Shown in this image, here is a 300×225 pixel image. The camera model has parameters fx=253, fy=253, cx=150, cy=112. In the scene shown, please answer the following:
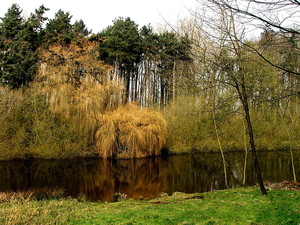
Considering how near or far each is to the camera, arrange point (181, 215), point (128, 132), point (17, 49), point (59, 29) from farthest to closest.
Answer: point (59, 29) < point (17, 49) < point (128, 132) < point (181, 215)

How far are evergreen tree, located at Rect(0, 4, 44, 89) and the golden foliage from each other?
9.06 meters

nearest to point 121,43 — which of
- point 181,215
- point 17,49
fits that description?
point 17,49

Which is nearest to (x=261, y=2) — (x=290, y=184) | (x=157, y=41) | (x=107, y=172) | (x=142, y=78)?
(x=290, y=184)

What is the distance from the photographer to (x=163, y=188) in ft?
41.2

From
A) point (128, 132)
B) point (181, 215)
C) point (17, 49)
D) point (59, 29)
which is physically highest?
point (59, 29)

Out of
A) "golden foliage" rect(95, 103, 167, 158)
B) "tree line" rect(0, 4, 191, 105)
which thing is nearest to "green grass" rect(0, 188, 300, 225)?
"tree line" rect(0, 4, 191, 105)

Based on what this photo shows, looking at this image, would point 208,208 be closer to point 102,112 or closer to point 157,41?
point 102,112

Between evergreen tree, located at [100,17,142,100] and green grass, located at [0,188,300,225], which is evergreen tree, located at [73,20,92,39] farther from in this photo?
green grass, located at [0,188,300,225]

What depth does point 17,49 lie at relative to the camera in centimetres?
2430

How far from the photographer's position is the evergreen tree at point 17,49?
77.4 ft

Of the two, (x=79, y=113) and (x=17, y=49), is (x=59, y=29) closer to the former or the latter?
(x=17, y=49)

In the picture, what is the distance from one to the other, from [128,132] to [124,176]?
658 cm

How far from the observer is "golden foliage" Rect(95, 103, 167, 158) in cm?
2173

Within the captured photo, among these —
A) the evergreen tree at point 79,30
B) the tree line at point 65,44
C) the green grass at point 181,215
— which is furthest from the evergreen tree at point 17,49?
the green grass at point 181,215
